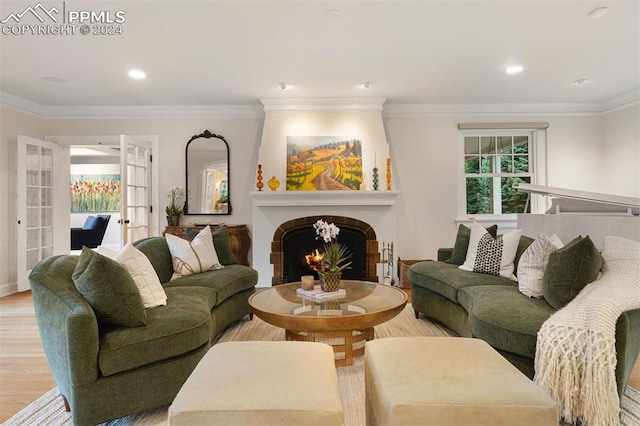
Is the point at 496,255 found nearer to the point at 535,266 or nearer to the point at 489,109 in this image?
the point at 535,266

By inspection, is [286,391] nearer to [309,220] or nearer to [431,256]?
[309,220]

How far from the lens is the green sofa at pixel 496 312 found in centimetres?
186

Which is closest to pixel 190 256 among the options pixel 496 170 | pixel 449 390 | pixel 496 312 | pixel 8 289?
pixel 496 312

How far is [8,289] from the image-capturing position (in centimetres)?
485

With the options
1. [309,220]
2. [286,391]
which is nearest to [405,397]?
[286,391]

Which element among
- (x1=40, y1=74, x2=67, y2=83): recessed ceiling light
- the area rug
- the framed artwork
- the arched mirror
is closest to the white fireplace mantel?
the arched mirror

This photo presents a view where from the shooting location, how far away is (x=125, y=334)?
1.88 metres

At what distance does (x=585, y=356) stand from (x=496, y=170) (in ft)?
13.9

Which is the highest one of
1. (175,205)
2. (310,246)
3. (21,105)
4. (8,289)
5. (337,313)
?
(21,105)

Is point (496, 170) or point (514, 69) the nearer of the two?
point (514, 69)

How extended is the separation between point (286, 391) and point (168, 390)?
1072 mm

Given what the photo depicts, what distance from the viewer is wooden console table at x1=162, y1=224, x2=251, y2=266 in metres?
4.89

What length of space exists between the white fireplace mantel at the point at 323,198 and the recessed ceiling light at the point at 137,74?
5.89ft

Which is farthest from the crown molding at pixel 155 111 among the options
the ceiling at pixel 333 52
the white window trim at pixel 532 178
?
the white window trim at pixel 532 178
